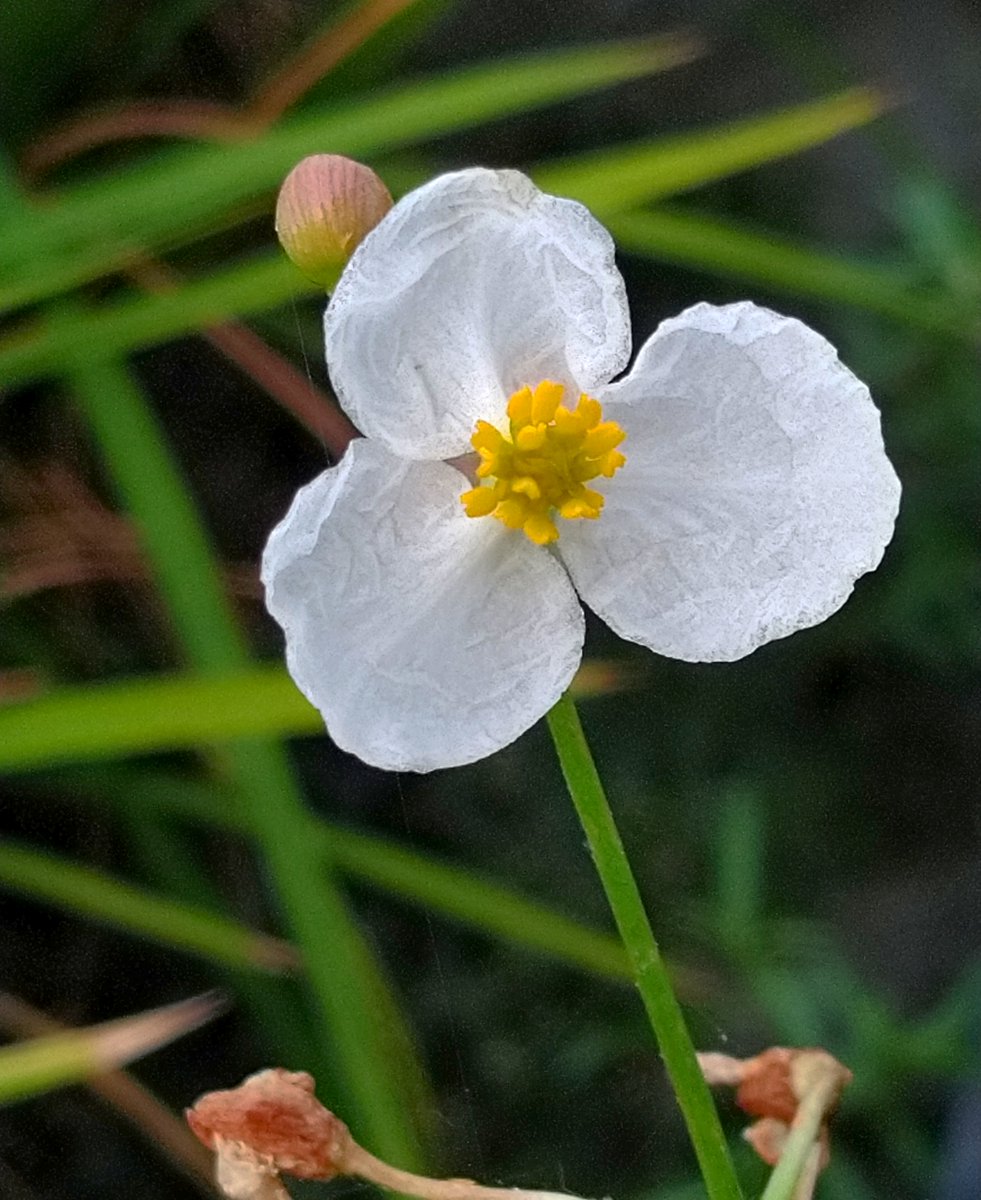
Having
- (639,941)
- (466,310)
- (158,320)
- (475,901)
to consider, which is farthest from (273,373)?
(639,941)

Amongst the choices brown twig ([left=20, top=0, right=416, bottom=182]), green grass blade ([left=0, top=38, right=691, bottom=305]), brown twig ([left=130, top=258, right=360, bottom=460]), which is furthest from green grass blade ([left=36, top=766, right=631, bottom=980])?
brown twig ([left=20, top=0, right=416, bottom=182])

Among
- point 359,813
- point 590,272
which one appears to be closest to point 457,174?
point 590,272

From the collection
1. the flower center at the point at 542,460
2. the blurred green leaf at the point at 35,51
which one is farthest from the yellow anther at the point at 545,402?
the blurred green leaf at the point at 35,51

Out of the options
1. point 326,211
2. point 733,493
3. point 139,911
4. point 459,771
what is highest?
point 326,211

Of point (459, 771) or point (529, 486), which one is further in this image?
point (459, 771)

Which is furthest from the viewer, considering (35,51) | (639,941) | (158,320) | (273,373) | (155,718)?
(35,51)

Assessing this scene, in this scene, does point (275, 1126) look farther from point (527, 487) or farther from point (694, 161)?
point (694, 161)

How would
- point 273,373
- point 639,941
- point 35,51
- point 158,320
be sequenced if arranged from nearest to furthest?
1. point 639,941
2. point 158,320
3. point 273,373
4. point 35,51

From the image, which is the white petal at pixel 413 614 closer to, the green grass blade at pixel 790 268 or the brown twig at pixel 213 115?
the green grass blade at pixel 790 268

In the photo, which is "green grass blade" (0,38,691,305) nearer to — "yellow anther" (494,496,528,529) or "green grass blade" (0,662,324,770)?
"green grass blade" (0,662,324,770)
